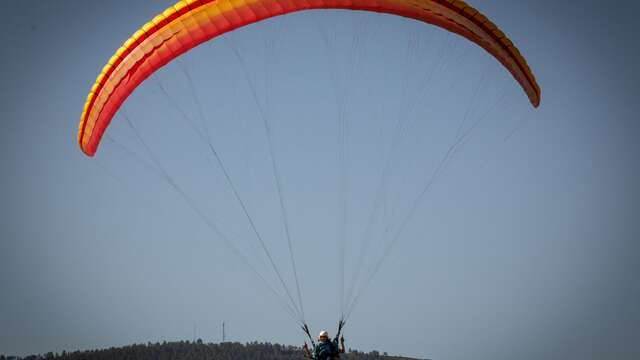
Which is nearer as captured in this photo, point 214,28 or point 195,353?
point 214,28

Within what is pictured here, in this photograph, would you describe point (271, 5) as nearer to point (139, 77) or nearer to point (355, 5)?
point (355, 5)

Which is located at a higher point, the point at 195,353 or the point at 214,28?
the point at 214,28

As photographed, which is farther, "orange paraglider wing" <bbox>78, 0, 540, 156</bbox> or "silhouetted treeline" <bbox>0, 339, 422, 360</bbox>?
"silhouetted treeline" <bbox>0, 339, 422, 360</bbox>

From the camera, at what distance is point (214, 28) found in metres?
27.1

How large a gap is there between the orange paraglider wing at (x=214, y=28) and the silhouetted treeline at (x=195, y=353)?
13.8m

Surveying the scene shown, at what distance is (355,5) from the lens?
1075 inches

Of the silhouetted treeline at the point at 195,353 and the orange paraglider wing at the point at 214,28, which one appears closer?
the orange paraglider wing at the point at 214,28

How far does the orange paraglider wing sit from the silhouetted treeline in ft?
45.2

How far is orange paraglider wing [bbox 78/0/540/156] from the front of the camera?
26.8 m

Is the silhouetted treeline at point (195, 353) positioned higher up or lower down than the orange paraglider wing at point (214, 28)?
lower down

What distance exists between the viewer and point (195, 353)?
39688mm

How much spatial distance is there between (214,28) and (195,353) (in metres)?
16.0

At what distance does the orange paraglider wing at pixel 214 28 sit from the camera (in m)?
26.8

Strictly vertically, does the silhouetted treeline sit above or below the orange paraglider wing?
below
